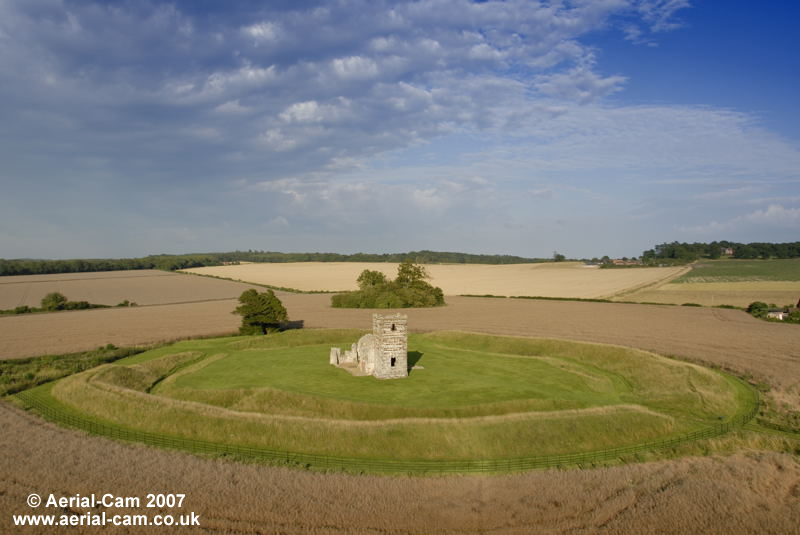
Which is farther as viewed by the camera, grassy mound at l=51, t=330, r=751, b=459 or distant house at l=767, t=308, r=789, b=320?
distant house at l=767, t=308, r=789, b=320

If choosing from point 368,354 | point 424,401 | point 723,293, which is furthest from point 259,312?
point 723,293

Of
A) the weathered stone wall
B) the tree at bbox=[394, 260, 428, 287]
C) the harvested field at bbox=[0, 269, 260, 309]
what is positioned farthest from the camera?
the harvested field at bbox=[0, 269, 260, 309]

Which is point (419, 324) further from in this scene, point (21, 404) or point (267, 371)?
point (21, 404)

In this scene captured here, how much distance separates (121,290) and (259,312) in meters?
65.2

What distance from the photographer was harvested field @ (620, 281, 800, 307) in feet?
250

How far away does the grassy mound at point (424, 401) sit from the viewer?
25.4 metres

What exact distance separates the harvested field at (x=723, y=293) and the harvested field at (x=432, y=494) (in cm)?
6265

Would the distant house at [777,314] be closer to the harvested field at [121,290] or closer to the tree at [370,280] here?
the tree at [370,280]

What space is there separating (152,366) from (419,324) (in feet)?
102

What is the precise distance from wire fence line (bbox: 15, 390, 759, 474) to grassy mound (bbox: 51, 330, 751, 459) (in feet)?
2.41

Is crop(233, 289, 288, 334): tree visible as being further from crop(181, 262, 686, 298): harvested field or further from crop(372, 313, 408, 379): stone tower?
crop(181, 262, 686, 298): harvested field

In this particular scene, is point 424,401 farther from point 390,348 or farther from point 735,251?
point 735,251

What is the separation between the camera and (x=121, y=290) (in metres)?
103

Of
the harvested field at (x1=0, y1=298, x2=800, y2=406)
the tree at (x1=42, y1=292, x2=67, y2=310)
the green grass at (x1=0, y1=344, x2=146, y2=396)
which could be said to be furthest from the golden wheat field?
the tree at (x1=42, y1=292, x2=67, y2=310)
